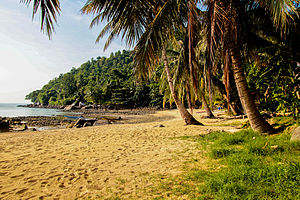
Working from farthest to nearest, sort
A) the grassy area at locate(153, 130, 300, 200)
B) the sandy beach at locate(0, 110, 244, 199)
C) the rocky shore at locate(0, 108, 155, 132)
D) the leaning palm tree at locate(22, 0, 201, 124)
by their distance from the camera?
the rocky shore at locate(0, 108, 155, 132), the leaning palm tree at locate(22, 0, 201, 124), the sandy beach at locate(0, 110, 244, 199), the grassy area at locate(153, 130, 300, 200)

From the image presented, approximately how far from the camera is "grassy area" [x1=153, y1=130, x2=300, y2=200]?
192cm

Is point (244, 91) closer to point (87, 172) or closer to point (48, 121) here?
point (87, 172)

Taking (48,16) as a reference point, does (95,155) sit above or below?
below

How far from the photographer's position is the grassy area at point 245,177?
192cm

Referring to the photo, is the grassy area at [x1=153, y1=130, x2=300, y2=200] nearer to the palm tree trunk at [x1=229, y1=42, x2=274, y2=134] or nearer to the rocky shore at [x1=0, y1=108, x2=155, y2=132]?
the palm tree trunk at [x1=229, y1=42, x2=274, y2=134]

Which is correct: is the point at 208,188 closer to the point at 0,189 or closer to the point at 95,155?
the point at 95,155

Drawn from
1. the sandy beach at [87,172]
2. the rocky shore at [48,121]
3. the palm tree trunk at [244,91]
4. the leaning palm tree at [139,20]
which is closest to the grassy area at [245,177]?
the sandy beach at [87,172]

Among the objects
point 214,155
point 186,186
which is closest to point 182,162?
Result: point 214,155

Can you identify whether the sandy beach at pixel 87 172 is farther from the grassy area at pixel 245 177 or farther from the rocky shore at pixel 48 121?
the rocky shore at pixel 48 121

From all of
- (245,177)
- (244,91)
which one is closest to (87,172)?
(245,177)

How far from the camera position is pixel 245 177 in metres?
2.28

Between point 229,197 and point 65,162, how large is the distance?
3.77 meters

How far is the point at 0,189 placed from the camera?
2.78m

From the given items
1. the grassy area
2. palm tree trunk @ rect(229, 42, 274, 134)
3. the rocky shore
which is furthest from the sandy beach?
the rocky shore
